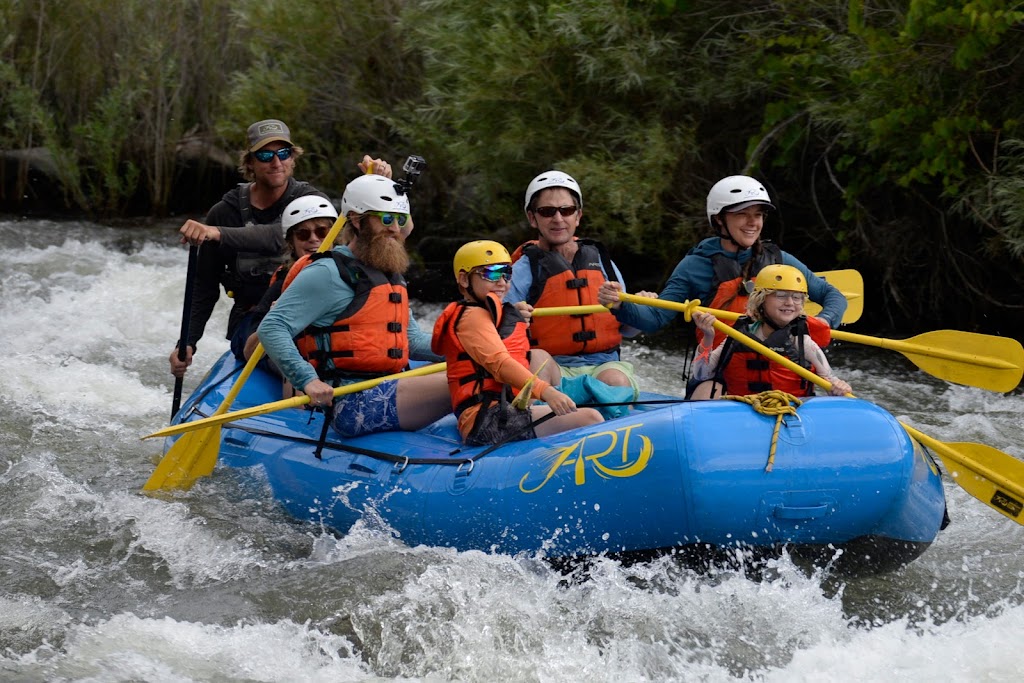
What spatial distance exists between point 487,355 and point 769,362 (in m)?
1.06

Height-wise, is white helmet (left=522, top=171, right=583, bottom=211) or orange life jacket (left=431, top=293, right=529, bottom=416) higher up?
white helmet (left=522, top=171, right=583, bottom=211)

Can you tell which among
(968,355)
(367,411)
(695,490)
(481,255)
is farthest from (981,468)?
(367,411)

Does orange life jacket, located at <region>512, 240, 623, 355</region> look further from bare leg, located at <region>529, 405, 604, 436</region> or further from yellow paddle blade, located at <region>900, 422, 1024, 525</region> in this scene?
yellow paddle blade, located at <region>900, 422, 1024, 525</region>

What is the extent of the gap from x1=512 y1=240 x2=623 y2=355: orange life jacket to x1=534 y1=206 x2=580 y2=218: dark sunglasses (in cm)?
17

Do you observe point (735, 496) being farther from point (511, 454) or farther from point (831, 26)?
point (831, 26)

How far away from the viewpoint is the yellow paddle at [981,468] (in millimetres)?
4023

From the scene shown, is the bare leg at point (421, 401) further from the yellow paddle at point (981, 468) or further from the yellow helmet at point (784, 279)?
the yellow helmet at point (784, 279)

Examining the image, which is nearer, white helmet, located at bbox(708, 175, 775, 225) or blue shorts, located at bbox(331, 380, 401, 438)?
blue shorts, located at bbox(331, 380, 401, 438)

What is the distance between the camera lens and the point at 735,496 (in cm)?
367

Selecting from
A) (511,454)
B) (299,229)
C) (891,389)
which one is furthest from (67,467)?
(891,389)

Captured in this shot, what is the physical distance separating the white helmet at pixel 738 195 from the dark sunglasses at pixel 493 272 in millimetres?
1166

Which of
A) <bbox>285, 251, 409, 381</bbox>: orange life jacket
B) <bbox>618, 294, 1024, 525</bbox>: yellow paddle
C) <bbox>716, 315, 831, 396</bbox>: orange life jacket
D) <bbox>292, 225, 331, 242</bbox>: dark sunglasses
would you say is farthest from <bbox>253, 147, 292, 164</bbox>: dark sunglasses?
<bbox>618, 294, 1024, 525</bbox>: yellow paddle

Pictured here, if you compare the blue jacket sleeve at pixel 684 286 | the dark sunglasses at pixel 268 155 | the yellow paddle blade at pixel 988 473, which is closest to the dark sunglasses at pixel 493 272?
the blue jacket sleeve at pixel 684 286

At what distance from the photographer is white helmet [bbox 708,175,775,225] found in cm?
489
